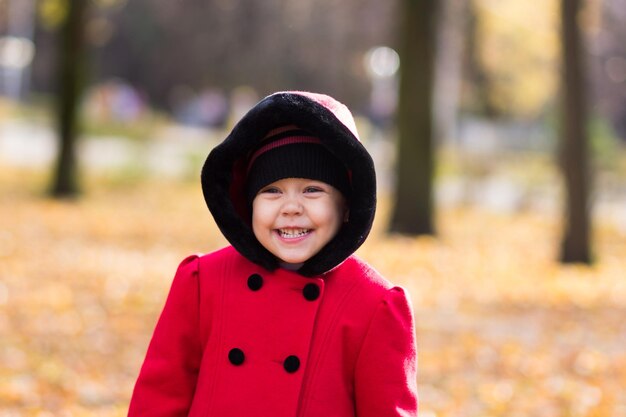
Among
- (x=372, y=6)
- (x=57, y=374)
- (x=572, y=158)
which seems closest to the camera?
(x=57, y=374)

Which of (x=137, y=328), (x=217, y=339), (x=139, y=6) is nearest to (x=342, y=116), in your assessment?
(x=217, y=339)

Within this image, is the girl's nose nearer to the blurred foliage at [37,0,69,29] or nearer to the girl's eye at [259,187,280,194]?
the girl's eye at [259,187,280,194]

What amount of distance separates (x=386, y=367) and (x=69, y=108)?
54.5 feet

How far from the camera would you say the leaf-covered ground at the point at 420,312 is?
21.7 ft

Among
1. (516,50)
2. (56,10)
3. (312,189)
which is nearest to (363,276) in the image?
(312,189)

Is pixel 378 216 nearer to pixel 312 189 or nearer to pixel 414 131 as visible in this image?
pixel 414 131

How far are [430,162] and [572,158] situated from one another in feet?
8.00

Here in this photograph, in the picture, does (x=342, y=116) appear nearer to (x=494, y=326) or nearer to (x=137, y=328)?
(x=137, y=328)

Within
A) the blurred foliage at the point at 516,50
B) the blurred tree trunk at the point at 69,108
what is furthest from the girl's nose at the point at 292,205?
the blurred foliage at the point at 516,50

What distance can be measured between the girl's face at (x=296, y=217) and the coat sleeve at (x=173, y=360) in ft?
0.74

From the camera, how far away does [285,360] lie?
2711mm

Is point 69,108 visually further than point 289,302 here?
Yes

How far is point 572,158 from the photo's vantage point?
515 inches

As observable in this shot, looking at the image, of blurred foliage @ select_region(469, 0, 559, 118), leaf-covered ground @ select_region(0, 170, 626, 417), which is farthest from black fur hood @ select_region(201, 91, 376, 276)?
blurred foliage @ select_region(469, 0, 559, 118)
